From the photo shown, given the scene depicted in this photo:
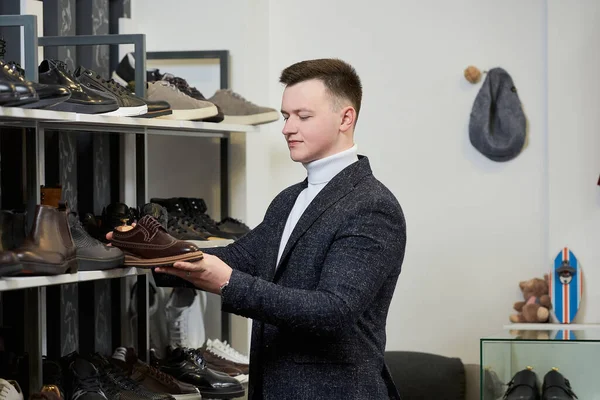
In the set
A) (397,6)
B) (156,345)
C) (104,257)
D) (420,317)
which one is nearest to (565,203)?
(420,317)

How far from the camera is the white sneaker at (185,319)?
12.0 ft

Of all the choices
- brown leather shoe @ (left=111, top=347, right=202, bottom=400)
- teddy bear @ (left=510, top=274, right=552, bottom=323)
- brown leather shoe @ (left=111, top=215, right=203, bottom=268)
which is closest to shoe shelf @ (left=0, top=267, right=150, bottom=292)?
brown leather shoe @ (left=111, top=215, right=203, bottom=268)

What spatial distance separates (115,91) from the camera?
2760 mm

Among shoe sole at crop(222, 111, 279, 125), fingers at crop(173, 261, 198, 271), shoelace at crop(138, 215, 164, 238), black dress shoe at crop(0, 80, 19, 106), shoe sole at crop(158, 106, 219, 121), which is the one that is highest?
black dress shoe at crop(0, 80, 19, 106)

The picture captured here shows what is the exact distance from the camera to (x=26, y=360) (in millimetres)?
2625

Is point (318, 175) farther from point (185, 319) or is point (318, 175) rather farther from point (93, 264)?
point (185, 319)

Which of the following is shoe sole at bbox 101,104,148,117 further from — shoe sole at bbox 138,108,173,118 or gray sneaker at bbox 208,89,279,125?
gray sneaker at bbox 208,89,279,125

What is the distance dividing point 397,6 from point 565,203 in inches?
46.6

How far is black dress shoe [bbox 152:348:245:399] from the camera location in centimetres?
316

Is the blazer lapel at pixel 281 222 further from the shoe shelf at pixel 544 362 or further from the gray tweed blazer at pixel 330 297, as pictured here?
the shoe shelf at pixel 544 362

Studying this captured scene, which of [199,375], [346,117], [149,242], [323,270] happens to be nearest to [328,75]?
[346,117]

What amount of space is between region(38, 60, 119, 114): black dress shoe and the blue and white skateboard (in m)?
2.21

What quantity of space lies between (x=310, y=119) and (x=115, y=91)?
2.40 feet

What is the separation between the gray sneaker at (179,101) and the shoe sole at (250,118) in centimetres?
35
